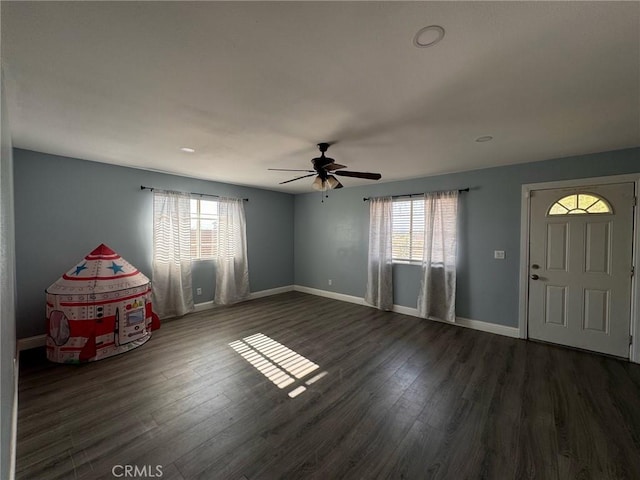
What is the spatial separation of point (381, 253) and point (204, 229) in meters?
3.42

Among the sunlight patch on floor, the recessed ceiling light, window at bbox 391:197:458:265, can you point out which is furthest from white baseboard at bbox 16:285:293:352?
the recessed ceiling light

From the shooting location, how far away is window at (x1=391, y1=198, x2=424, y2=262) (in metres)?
4.44

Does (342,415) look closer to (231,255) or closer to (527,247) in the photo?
(527,247)

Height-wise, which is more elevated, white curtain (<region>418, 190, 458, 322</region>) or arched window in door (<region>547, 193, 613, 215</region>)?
arched window in door (<region>547, 193, 613, 215</region>)

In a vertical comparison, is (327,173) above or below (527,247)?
above

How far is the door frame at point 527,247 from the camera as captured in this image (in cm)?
285

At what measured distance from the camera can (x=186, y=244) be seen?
444 cm

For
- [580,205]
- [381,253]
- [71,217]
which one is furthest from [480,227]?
[71,217]

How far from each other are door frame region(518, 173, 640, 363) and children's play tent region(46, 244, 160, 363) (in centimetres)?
523

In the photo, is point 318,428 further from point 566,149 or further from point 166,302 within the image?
point 566,149

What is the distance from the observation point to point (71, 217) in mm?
3381

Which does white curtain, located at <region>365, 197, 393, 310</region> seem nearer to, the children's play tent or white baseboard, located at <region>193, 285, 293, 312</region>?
white baseboard, located at <region>193, 285, 293, 312</region>

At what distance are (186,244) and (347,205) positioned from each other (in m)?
3.24

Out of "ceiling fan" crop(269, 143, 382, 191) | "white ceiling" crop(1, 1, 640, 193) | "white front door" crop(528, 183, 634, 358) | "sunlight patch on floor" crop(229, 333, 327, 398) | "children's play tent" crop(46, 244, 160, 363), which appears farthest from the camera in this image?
"white front door" crop(528, 183, 634, 358)
